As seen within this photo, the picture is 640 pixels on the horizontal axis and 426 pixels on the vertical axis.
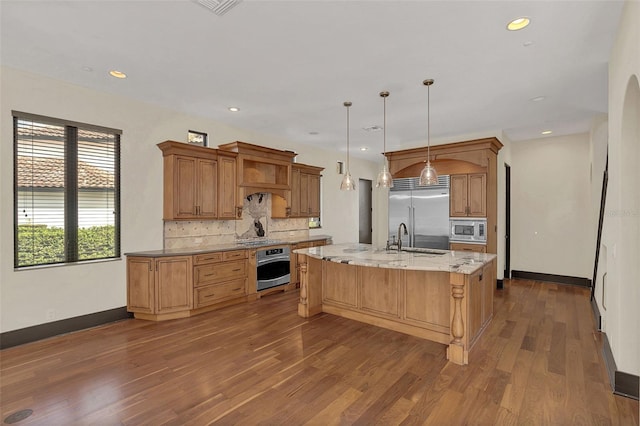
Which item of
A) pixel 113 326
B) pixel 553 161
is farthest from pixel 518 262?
pixel 113 326

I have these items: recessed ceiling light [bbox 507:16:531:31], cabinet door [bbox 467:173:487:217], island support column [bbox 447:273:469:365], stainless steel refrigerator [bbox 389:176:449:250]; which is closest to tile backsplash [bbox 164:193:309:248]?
stainless steel refrigerator [bbox 389:176:449:250]

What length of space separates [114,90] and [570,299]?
23.9ft

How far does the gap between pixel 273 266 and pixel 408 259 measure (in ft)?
8.94

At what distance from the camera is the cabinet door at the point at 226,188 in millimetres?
4945

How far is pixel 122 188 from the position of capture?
4145 millimetres

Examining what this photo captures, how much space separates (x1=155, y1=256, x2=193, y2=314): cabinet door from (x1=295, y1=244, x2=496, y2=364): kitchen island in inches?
60.7

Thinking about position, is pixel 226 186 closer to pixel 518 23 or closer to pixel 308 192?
pixel 308 192

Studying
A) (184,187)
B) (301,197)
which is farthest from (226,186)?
(301,197)

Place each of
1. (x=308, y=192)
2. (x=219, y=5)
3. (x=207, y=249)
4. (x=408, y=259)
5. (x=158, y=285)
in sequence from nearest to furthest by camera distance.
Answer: (x=219, y=5) → (x=408, y=259) → (x=158, y=285) → (x=207, y=249) → (x=308, y=192)

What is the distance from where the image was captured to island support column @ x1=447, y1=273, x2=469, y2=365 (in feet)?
9.55

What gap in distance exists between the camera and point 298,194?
6.40 metres

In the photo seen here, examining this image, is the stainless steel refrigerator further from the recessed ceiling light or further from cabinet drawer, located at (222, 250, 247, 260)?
the recessed ceiling light

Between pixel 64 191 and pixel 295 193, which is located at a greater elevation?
pixel 295 193

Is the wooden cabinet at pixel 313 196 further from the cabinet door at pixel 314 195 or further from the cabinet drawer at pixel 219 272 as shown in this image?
the cabinet drawer at pixel 219 272
